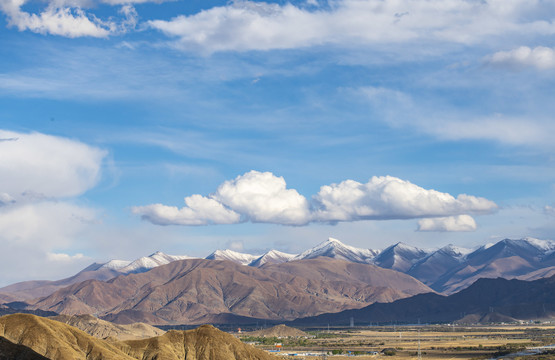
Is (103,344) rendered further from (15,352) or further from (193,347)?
(15,352)

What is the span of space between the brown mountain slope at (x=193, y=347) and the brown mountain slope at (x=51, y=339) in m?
11.6

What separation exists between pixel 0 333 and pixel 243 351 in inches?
2133

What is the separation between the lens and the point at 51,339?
134625 millimetres

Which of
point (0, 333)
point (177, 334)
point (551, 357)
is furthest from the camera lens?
point (551, 357)

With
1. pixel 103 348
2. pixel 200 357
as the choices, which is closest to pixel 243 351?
pixel 200 357

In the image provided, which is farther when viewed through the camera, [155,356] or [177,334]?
[177,334]

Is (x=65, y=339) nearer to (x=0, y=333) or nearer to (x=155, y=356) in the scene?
(x=0, y=333)

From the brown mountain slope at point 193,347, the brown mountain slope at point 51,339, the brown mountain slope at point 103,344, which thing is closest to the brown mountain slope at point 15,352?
the brown mountain slope at point 103,344

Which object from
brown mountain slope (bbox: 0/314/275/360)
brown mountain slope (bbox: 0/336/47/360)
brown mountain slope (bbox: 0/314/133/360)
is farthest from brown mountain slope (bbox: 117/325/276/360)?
brown mountain slope (bbox: 0/336/47/360)

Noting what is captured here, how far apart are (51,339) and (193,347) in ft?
124

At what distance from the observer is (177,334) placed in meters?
167

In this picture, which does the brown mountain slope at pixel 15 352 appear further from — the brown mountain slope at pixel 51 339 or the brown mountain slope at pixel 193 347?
the brown mountain slope at pixel 193 347

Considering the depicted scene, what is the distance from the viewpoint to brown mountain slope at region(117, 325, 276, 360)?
155875 millimetres

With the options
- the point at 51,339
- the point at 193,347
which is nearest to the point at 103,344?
the point at 51,339
